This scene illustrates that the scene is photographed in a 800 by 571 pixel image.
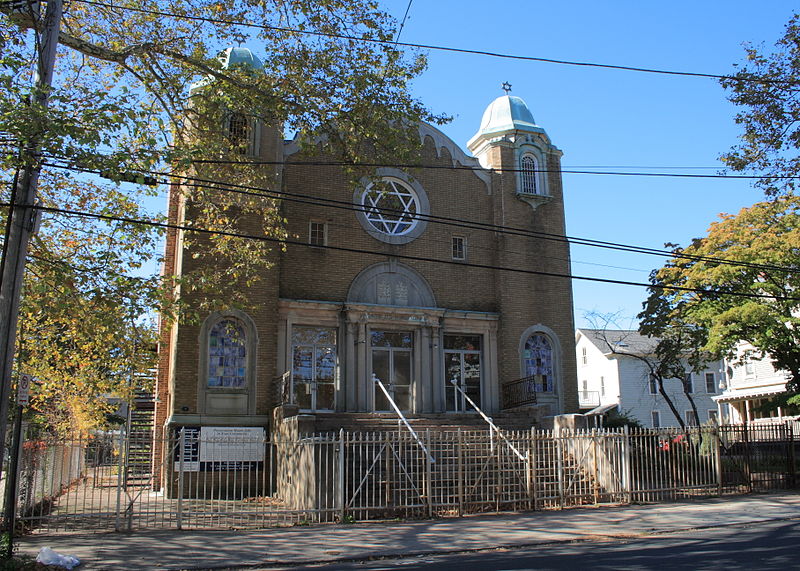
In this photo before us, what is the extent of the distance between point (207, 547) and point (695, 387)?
44035 millimetres

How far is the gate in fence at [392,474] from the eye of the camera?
14117mm

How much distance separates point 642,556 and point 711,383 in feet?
142

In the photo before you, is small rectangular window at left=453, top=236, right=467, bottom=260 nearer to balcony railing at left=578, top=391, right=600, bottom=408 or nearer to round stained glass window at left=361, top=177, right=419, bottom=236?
round stained glass window at left=361, top=177, right=419, bottom=236

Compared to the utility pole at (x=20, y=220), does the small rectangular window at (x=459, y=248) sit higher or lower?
higher

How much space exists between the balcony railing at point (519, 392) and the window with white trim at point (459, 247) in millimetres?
4195

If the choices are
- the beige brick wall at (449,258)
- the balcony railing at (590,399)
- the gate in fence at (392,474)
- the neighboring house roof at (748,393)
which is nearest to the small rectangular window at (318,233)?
the beige brick wall at (449,258)

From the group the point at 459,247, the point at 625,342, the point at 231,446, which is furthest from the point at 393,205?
the point at 625,342

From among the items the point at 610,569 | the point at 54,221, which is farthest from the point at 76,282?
the point at 610,569

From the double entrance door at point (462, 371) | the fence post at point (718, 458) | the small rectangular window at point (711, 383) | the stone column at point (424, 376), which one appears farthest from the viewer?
the small rectangular window at point (711, 383)

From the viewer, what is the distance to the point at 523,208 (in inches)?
957

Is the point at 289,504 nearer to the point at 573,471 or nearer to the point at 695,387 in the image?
the point at 573,471

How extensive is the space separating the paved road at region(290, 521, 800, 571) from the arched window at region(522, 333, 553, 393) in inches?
423

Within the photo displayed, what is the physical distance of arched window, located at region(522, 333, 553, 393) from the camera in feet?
75.8

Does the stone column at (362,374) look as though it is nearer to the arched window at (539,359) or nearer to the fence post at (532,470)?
the arched window at (539,359)
